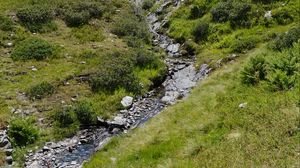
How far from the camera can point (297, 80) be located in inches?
683

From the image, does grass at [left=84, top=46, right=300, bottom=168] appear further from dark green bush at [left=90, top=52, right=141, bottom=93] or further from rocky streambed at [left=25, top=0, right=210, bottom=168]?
dark green bush at [left=90, top=52, right=141, bottom=93]

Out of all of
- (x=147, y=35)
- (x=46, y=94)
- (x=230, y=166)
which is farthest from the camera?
(x=147, y=35)

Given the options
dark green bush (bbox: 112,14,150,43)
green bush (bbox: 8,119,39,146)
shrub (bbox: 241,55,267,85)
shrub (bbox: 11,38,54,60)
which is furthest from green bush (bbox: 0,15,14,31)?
shrub (bbox: 241,55,267,85)

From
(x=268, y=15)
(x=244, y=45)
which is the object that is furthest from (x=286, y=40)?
(x=268, y=15)

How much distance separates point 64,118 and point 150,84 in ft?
19.9

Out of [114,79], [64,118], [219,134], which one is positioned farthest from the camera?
[114,79]

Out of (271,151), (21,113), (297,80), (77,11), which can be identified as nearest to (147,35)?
(77,11)

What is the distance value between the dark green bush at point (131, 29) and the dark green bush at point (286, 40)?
395 inches

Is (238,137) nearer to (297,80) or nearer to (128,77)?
(297,80)

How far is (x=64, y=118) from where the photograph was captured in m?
19.9

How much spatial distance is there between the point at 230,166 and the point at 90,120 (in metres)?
9.59

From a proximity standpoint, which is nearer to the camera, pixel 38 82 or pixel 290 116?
pixel 290 116

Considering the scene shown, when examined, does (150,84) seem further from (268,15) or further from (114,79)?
(268,15)

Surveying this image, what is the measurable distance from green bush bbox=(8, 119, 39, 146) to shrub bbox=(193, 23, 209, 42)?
47.6ft
